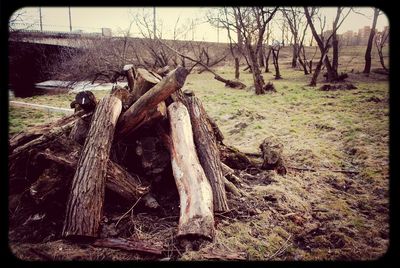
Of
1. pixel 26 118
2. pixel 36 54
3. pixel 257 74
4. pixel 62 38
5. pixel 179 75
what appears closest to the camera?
pixel 179 75

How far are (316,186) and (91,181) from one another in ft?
10.7

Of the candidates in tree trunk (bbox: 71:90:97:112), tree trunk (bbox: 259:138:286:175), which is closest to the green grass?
tree trunk (bbox: 71:90:97:112)

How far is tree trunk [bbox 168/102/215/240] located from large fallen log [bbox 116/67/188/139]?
1.36ft

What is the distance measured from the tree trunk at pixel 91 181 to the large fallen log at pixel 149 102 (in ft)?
0.71

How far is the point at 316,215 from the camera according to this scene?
12.1 feet

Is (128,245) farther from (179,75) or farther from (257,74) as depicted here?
(257,74)

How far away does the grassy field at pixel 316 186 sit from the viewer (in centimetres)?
308

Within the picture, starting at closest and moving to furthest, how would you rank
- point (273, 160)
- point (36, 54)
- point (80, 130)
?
point (80, 130) → point (273, 160) → point (36, 54)

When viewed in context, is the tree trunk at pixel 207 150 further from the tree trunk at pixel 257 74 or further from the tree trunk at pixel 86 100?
the tree trunk at pixel 257 74

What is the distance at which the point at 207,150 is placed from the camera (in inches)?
164

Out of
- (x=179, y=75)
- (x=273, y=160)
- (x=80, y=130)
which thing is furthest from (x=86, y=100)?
(x=273, y=160)

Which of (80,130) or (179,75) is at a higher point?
(179,75)
